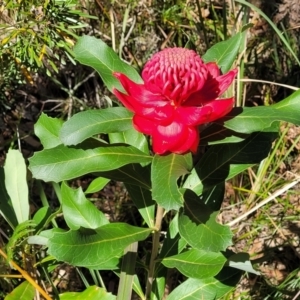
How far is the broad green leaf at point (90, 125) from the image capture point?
1.08m

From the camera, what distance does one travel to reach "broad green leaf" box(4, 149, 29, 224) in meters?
1.57

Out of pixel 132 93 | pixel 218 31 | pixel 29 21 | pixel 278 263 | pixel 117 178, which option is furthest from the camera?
pixel 218 31

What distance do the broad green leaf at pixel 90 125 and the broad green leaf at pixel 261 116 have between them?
0.20 meters

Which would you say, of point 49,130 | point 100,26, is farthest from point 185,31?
point 49,130

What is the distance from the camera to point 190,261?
1330mm

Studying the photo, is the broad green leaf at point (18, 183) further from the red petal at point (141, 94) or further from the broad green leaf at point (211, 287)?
the red petal at point (141, 94)

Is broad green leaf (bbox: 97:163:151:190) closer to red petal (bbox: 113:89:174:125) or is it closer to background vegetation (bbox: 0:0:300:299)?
red petal (bbox: 113:89:174:125)

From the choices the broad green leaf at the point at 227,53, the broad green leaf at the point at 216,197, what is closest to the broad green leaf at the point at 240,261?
the broad green leaf at the point at 216,197

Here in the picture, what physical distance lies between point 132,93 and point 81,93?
1.22 metres

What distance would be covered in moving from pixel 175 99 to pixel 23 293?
69cm

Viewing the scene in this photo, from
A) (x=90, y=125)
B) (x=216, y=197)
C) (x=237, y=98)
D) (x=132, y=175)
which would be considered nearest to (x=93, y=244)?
(x=132, y=175)

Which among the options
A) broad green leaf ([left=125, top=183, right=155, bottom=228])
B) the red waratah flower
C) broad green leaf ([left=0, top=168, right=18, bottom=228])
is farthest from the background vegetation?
the red waratah flower

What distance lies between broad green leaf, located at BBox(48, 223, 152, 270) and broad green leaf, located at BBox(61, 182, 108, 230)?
0.63ft

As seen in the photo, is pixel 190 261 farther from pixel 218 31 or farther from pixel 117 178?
pixel 218 31
